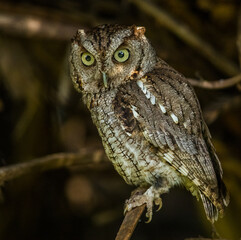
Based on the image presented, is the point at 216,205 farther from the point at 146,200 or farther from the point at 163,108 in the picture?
the point at 163,108

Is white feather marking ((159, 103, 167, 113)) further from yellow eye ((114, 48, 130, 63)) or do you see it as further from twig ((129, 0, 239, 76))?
twig ((129, 0, 239, 76))

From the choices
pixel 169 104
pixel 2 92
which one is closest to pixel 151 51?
pixel 169 104

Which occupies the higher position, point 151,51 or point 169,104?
point 151,51

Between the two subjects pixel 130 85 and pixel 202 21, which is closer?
pixel 130 85

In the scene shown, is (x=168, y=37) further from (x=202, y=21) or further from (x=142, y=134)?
(x=142, y=134)

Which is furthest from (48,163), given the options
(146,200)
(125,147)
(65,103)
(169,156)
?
(65,103)

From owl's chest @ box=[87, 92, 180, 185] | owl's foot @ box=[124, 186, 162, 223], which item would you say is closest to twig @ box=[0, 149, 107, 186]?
owl's chest @ box=[87, 92, 180, 185]

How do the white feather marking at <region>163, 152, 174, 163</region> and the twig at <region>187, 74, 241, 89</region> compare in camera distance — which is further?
the twig at <region>187, 74, 241, 89</region>
